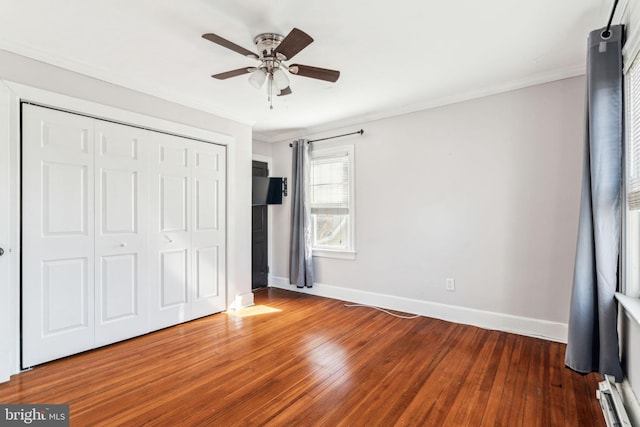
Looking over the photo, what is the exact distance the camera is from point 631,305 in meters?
1.64

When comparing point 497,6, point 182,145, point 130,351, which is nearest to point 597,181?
point 497,6

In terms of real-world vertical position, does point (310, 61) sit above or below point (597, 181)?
above

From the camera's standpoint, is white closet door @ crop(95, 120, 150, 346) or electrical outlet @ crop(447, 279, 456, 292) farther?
electrical outlet @ crop(447, 279, 456, 292)

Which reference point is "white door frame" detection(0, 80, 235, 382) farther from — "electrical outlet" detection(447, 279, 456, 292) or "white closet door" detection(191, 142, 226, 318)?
"electrical outlet" detection(447, 279, 456, 292)

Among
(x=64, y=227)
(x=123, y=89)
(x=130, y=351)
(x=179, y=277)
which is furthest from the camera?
(x=179, y=277)

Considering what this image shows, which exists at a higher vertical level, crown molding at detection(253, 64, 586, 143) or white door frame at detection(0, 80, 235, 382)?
crown molding at detection(253, 64, 586, 143)

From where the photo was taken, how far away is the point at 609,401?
172 cm

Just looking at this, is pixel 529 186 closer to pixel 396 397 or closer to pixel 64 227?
pixel 396 397

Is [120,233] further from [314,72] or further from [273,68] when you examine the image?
[314,72]

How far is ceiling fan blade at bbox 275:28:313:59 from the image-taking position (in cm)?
172

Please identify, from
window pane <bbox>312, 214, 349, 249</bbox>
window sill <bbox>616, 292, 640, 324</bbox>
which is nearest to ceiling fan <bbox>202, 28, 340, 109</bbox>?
window sill <bbox>616, 292, 640, 324</bbox>

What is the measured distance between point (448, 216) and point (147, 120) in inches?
128

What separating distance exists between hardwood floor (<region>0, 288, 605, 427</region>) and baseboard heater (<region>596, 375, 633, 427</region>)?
0.09m

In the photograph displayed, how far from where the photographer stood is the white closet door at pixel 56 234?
231 cm
